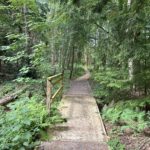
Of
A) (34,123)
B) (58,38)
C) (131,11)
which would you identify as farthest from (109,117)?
(58,38)

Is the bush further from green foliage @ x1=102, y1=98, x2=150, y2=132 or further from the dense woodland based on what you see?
green foliage @ x1=102, y1=98, x2=150, y2=132

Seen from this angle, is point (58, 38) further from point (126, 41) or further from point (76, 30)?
point (126, 41)

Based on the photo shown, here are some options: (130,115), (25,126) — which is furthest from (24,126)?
(130,115)

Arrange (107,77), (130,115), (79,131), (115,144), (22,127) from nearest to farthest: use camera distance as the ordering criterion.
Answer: (115,144) < (22,127) < (79,131) < (130,115) < (107,77)

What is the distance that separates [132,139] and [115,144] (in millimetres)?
572

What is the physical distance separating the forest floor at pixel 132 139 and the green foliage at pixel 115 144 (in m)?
0.11

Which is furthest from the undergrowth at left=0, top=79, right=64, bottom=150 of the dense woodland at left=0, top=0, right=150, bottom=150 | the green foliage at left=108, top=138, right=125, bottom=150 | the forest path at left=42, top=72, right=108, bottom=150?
the green foliage at left=108, top=138, right=125, bottom=150

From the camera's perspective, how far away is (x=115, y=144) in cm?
493

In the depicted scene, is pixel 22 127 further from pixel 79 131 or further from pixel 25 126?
pixel 79 131

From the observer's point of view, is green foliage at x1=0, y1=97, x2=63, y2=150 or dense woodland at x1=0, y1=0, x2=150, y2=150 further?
dense woodland at x1=0, y1=0, x2=150, y2=150

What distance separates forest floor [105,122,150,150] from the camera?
16.1 ft

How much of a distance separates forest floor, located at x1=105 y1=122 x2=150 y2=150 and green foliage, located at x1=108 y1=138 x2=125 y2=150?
0.36 feet

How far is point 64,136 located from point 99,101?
14.1 feet

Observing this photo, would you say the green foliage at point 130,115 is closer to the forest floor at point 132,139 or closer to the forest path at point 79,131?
the forest floor at point 132,139
